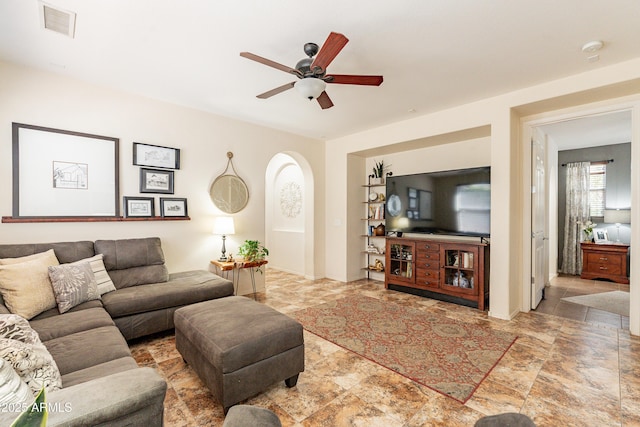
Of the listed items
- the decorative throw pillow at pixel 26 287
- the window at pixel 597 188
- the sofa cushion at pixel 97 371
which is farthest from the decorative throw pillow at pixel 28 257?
the window at pixel 597 188

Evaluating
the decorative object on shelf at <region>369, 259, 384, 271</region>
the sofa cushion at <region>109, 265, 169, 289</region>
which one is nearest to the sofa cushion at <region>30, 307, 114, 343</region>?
the sofa cushion at <region>109, 265, 169, 289</region>

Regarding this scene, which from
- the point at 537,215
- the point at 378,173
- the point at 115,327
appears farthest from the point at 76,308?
the point at 537,215

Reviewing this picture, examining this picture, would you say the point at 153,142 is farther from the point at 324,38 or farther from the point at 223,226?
the point at 324,38

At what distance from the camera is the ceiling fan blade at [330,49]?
183 cm

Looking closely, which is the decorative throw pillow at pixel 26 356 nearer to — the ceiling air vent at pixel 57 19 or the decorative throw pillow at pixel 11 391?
the decorative throw pillow at pixel 11 391

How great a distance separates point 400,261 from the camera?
4703 millimetres

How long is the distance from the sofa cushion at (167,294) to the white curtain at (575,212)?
648cm

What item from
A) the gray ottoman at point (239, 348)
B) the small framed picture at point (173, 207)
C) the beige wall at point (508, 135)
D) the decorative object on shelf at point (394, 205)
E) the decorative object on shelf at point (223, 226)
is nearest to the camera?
the gray ottoman at point (239, 348)

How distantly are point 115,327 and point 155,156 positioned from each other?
2.17m

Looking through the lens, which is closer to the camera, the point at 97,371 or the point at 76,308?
the point at 97,371

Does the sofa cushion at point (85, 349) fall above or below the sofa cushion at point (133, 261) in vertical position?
below

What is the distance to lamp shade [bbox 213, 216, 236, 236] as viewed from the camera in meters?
3.88

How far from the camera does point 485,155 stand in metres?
4.19

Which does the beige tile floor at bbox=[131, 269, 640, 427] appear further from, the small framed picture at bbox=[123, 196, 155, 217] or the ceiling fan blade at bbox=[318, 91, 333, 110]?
the ceiling fan blade at bbox=[318, 91, 333, 110]
